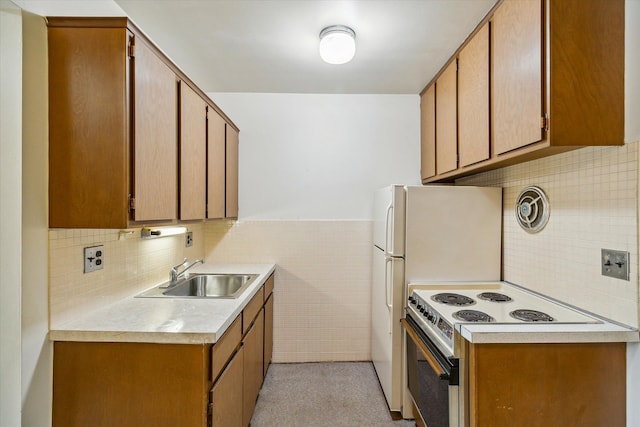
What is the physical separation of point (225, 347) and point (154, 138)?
42.3 inches

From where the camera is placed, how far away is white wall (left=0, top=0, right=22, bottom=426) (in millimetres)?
1169

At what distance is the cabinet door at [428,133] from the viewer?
269 centimetres

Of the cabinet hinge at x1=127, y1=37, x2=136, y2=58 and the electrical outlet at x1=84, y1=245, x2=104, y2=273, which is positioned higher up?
the cabinet hinge at x1=127, y1=37, x2=136, y2=58

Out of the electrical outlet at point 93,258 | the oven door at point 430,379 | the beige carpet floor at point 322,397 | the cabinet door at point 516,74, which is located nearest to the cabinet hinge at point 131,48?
the electrical outlet at point 93,258

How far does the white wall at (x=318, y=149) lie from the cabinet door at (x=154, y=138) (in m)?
1.33

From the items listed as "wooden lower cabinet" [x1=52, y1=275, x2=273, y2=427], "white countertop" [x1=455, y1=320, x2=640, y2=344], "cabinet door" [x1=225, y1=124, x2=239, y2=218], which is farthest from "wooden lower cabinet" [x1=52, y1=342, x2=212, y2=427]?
"cabinet door" [x1=225, y1=124, x2=239, y2=218]

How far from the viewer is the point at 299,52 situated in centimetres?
225

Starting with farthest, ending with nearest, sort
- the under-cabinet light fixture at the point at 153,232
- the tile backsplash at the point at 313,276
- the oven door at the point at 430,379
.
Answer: the tile backsplash at the point at 313,276
the under-cabinet light fixture at the point at 153,232
the oven door at the point at 430,379

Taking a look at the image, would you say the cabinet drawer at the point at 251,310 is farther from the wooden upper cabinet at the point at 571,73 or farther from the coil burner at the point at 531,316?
the wooden upper cabinet at the point at 571,73

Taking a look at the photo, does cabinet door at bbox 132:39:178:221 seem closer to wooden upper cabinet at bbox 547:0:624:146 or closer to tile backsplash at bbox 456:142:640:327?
wooden upper cabinet at bbox 547:0:624:146

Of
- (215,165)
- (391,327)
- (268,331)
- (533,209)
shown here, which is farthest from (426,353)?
(215,165)

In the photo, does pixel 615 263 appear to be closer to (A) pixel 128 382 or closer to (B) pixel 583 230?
(B) pixel 583 230

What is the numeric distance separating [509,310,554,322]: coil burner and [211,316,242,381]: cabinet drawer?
1432 mm

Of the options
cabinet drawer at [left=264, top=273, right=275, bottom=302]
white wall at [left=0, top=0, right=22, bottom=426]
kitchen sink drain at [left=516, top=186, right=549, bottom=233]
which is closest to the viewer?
white wall at [left=0, top=0, right=22, bottom=426]
